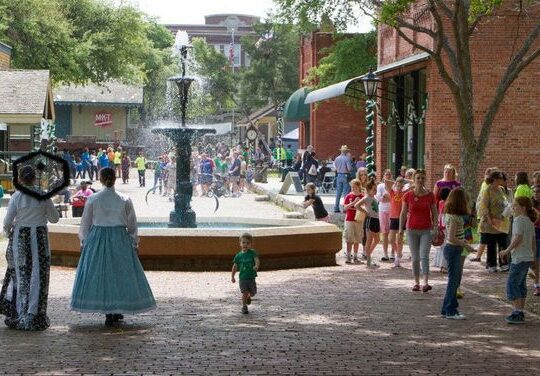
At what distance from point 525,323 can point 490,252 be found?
5548 millimetres

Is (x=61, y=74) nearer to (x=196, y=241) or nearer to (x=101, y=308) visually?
(x=196, y=241)

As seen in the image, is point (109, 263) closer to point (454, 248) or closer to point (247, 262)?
point (247, 262)

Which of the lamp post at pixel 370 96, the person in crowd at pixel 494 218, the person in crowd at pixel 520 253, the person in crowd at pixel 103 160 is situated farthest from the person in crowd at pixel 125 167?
the person in crowd at pixel 520 253

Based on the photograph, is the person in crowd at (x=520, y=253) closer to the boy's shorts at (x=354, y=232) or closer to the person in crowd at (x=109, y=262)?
the person in crowd at (x=109, y=262)

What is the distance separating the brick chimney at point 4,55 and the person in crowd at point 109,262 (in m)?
38.8

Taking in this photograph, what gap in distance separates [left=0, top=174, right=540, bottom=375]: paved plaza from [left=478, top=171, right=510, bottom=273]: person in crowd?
1519mm

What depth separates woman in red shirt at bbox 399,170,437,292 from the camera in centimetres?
1571

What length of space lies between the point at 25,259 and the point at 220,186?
29880 millimetres

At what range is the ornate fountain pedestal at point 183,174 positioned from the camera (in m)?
23.6

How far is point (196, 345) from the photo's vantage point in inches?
437

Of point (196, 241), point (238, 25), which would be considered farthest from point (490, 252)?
point (238, 25)

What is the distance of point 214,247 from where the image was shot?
18266mm

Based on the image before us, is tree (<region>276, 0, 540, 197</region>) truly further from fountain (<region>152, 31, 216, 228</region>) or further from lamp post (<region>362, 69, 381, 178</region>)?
lamp post (<region>362, 69, 381, 178</region>)

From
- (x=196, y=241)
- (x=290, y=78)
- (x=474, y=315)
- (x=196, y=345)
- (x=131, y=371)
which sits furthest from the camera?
(x=290, y=78)
